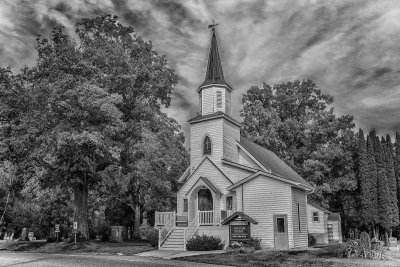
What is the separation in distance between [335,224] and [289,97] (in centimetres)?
1680

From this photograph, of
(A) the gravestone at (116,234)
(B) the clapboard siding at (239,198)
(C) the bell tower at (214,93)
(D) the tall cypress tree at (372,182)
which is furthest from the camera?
(D) the tall cypress tree at (372,182)

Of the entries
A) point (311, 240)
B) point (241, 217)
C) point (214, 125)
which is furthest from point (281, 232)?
point (214, 125)

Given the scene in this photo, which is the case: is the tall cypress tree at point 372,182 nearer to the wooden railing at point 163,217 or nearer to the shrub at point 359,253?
the wooden railing at point 163,217

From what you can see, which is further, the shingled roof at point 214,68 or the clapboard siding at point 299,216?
the shingled roof at point 214,68

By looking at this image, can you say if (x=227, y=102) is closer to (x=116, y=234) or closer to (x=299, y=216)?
(x=299, y=216)

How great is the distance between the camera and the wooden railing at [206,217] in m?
28.5

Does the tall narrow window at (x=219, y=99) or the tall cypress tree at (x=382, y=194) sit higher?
the tall narrow window at (x=219, y=99)

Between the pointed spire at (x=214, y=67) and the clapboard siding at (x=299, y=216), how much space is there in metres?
10.5

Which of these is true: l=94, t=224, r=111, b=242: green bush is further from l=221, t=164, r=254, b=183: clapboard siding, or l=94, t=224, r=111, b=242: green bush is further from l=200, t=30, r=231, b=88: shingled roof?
l=200, t=30, r=231, b=88: shingled roof

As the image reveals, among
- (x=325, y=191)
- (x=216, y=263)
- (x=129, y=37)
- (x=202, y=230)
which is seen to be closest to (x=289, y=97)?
(x=325, y=191)

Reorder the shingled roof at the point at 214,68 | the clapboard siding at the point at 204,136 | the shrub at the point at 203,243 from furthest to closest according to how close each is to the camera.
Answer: the shingled roof at the point at 214,68
the clapboard siding at the point at 204,136
the shrub at the point at 203,243

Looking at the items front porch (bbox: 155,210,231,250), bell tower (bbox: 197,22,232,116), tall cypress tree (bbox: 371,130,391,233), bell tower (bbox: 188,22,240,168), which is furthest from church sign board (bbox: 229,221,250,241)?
tall cypress tree (bbox: 371,130,391,233)

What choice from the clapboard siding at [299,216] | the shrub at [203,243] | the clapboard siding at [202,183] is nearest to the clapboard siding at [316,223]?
the clapboard siding at [299,216]

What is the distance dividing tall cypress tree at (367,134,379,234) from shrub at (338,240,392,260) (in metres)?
24.7
